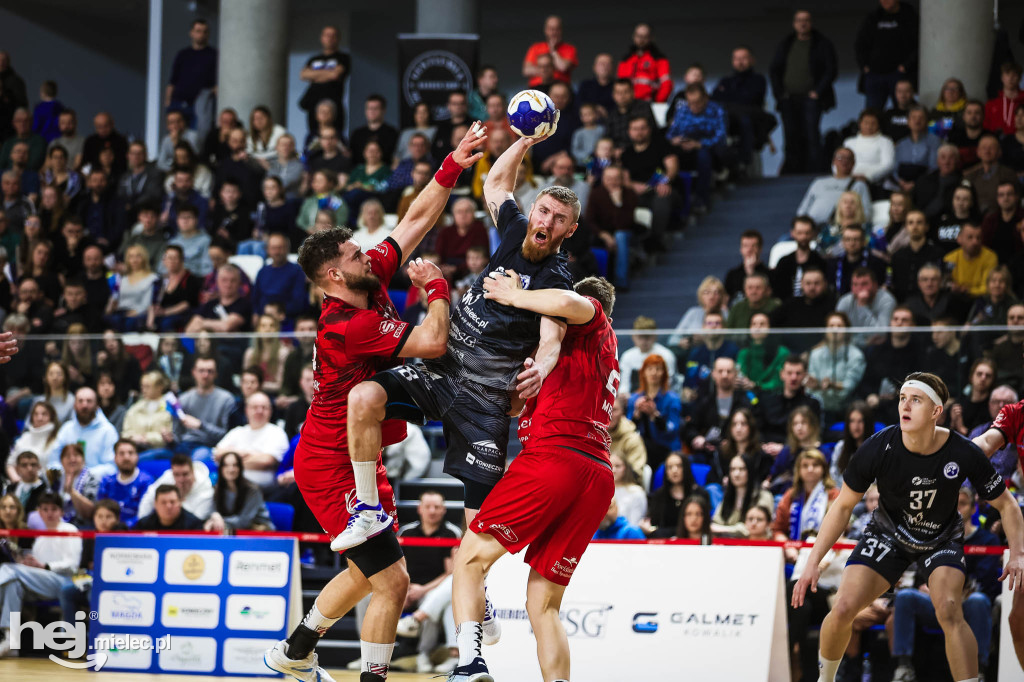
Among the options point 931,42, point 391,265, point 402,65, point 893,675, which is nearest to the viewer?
point 391,265

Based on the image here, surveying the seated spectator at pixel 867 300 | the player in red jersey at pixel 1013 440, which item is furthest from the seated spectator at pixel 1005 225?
the player in red jersey at pixel 1013 440

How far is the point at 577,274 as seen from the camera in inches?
476

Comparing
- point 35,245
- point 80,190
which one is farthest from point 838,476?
point 80,190

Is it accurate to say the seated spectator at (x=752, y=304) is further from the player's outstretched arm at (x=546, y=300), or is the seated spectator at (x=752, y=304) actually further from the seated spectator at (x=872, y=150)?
the player's outstretched arm at (x=546, y=300)

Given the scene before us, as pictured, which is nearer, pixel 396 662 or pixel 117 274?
pixel 396 662

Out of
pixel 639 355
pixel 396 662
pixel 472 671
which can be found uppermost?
pixel 639 355

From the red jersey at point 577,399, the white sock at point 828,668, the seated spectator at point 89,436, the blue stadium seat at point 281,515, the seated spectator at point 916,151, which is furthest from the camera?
the seated spectator at point 916,151

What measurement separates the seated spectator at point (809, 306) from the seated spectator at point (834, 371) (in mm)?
1130

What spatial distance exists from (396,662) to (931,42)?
945 centimetres

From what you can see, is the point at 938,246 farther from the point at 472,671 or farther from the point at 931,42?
the point at 472,671

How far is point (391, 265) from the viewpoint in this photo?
671cm

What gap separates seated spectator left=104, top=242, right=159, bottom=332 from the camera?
1374 cm

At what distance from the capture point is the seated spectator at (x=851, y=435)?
31.0ft

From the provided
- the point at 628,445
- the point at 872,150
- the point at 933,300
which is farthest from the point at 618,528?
the point at 872,150
